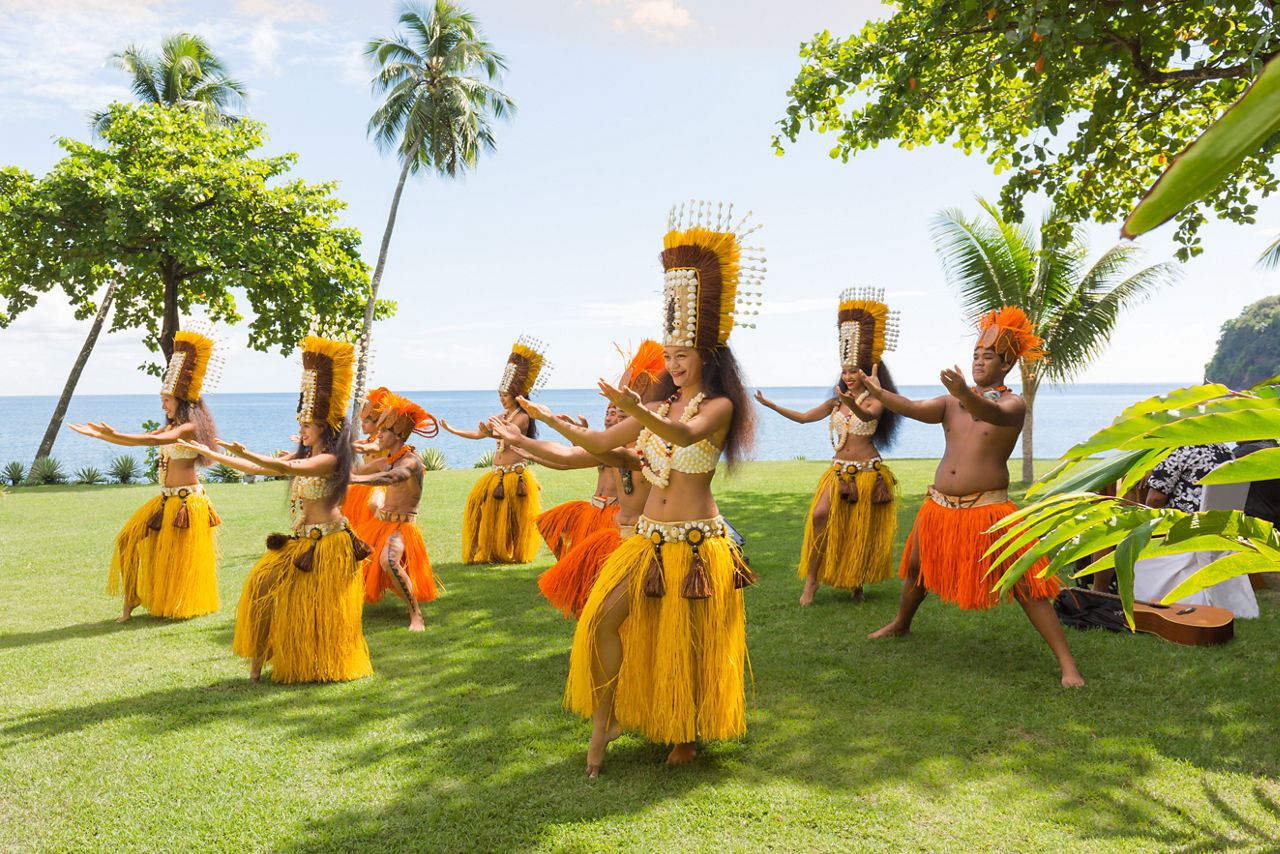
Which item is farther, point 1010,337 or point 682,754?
point 1010,337

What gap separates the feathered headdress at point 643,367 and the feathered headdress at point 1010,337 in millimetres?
1785

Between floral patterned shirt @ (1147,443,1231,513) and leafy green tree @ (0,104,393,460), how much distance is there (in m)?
14.0

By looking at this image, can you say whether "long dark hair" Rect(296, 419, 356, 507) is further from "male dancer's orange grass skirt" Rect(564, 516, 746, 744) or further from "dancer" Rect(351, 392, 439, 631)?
"male dancer's orange grass skirt" Rect(564, 516, 746, 744)

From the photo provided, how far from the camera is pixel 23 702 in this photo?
3.85 meters

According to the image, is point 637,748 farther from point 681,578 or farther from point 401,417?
point 401,417

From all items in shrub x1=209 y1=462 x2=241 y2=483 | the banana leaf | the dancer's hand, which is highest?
the banana leaf

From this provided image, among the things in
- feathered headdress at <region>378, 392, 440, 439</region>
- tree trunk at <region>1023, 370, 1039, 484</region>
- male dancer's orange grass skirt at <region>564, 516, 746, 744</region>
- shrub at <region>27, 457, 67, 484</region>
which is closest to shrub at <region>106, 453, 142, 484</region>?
shrub at <region>27, 457, 67, 484</region>

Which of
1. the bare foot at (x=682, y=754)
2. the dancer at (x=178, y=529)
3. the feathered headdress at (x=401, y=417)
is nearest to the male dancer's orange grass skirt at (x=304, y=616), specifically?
the feathered headdress at (x=401, y=417)

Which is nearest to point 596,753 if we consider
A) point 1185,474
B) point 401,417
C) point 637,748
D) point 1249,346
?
point 637,748

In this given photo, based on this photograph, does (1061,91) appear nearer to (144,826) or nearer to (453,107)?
(144,826)

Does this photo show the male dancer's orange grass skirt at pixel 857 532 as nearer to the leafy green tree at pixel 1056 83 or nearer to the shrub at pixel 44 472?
the leafy green tree at pixel 1056 83

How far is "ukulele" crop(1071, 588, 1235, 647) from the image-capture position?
432 cm

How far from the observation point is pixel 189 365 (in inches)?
220

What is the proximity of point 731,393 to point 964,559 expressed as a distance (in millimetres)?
1829
